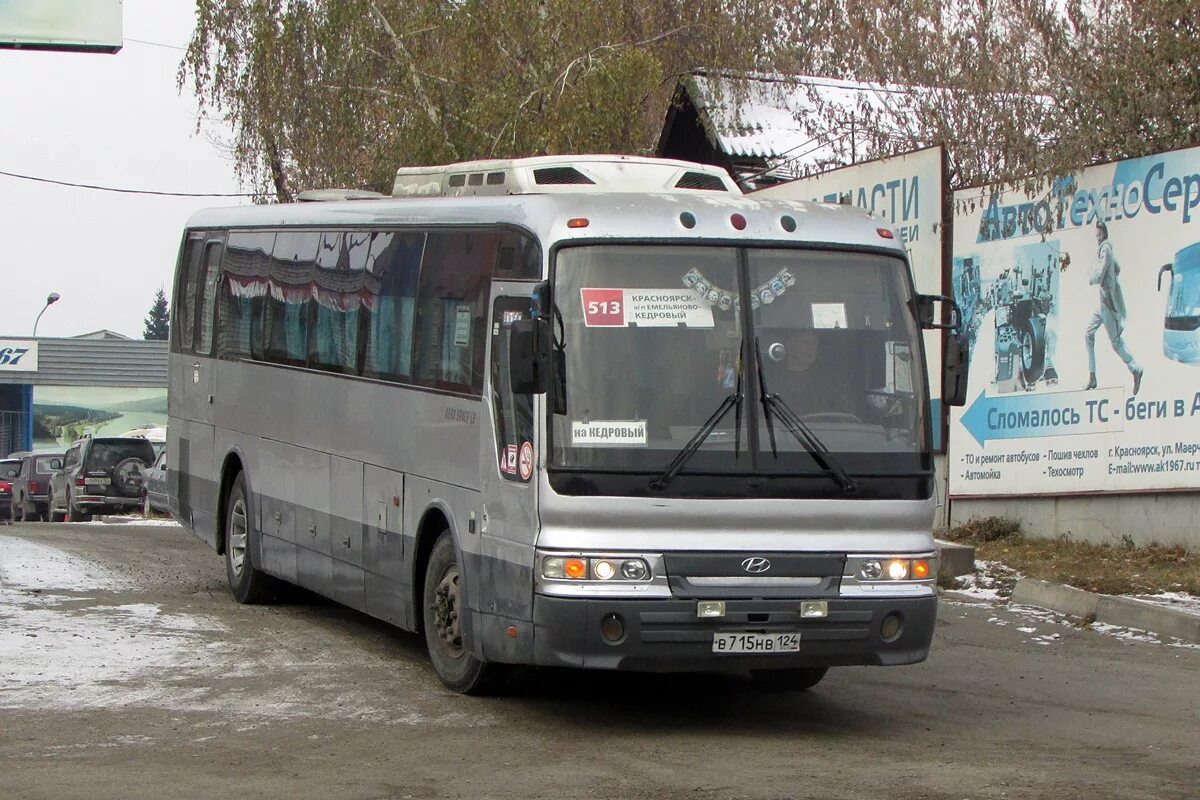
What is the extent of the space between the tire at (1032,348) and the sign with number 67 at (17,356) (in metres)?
55.5

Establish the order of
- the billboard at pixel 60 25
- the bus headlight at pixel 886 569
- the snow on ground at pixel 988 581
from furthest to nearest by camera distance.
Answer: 1. the billboard at pixel 60 25
2. the snow on ground at pixel 988 581
3. the bus headlight at pixel 886 569

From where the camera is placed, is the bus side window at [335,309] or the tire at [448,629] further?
the bus side window at [335,309]

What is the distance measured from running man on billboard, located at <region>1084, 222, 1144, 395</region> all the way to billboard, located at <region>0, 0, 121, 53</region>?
18028mm

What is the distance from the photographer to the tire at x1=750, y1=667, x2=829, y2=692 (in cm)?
1072

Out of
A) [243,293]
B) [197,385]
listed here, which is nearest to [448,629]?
[243,293]

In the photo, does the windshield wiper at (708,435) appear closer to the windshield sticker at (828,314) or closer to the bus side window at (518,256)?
the windshield sticker at (828,314)

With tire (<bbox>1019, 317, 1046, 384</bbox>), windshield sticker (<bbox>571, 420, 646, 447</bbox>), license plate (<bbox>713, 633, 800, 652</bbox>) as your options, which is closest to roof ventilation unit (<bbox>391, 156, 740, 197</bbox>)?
windshield sticker (<bbox>571, 420, 646, 447</bbox>)

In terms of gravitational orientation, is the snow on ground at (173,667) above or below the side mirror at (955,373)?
below

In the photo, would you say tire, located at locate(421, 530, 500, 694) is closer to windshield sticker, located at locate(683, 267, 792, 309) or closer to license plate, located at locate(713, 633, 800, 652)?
license plate, located at locate(713, 633, 800, 652)

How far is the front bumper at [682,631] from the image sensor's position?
8.93 metres

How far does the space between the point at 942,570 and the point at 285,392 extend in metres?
6.50

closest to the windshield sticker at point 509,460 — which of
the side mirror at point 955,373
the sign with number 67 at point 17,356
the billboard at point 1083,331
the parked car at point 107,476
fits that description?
the side mirror at point 955,373

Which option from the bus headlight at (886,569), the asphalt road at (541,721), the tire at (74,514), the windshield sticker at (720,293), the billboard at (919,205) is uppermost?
the billboard at (919,205)

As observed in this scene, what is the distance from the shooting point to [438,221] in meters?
11.1
